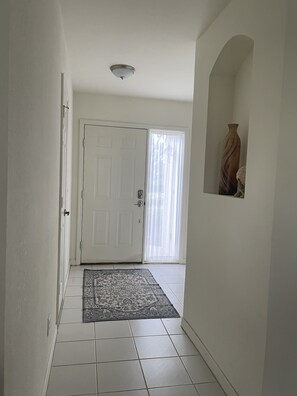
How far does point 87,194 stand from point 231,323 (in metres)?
2.97

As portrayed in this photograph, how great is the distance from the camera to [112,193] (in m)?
4.35

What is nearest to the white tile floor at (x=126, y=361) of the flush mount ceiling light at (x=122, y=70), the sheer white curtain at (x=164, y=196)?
the sheer white curtain at (x=164, y=196)

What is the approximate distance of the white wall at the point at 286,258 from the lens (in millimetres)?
1366

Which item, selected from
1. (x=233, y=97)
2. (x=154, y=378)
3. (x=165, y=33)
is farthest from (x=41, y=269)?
(x=165, y=33)

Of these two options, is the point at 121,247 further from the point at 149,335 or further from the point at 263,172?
the point at 263,172

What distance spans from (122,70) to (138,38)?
0.63m

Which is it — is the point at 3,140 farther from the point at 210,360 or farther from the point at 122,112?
the point at 122,112

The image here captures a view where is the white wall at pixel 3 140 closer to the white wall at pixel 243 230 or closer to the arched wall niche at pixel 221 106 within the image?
the white wall at pixel 243 230

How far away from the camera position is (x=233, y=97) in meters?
2.24

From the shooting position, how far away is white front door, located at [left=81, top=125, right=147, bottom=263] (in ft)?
14.0

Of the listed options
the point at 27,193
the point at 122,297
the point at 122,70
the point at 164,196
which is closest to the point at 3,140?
the point at 27,193

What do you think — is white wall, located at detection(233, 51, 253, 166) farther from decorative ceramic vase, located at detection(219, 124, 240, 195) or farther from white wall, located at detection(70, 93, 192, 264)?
white wall, located at detection(70, 93, 192, 264)

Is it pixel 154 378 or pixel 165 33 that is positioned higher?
pixel 165 33

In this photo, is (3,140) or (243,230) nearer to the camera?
(3,140)
